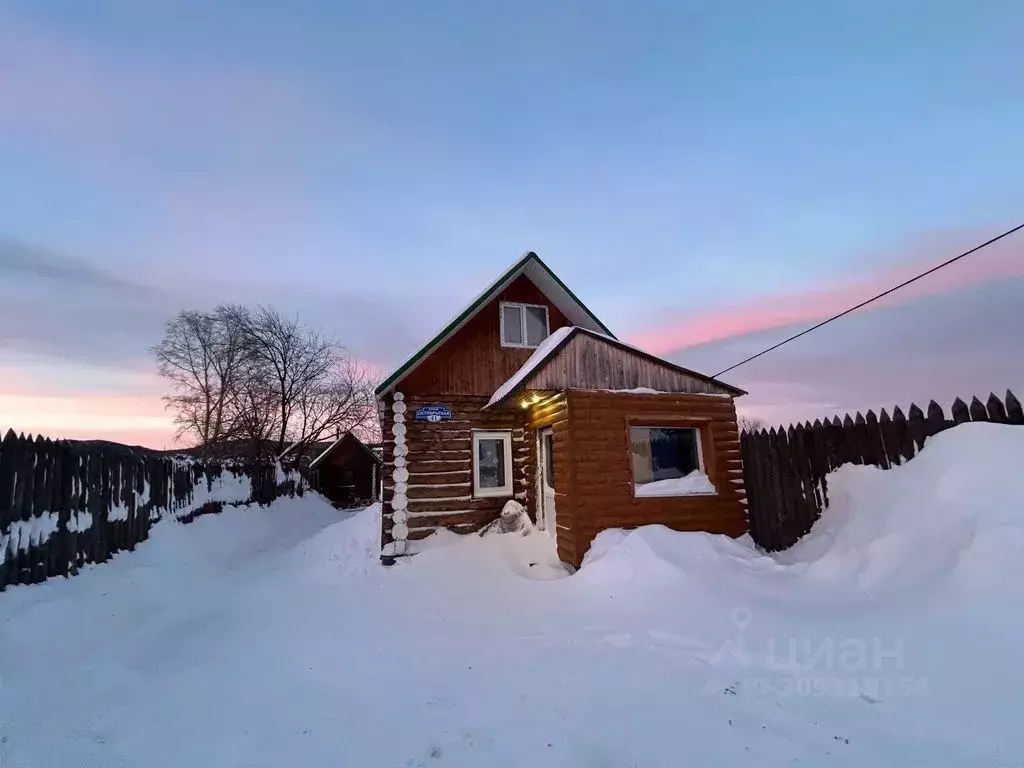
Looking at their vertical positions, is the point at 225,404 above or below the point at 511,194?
below

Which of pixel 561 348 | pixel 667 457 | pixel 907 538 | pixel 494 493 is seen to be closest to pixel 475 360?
pixel 494 493

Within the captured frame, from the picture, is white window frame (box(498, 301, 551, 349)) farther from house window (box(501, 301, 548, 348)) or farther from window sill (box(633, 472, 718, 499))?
window sill (box(633, 472, 718, 499))

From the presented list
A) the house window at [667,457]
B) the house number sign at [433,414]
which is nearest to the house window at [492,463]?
the house number sign at [433,414]

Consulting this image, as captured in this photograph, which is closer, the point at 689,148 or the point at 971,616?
the point at 971,616

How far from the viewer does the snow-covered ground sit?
140 inches

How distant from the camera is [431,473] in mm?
11688

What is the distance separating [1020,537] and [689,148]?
11.6 meters

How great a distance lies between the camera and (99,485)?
8211mm

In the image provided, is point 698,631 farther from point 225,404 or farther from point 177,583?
point 225,404

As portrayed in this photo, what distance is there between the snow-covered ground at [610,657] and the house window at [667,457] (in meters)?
1.66

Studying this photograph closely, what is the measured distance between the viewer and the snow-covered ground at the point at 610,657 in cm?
355

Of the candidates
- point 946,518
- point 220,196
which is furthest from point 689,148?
point 220,196

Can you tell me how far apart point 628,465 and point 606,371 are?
6.38ft

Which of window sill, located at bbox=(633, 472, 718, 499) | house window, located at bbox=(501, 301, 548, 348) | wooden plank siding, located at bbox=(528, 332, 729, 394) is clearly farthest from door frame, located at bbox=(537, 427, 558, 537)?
house window, located at bbox=(501, 301, 548, 348)
